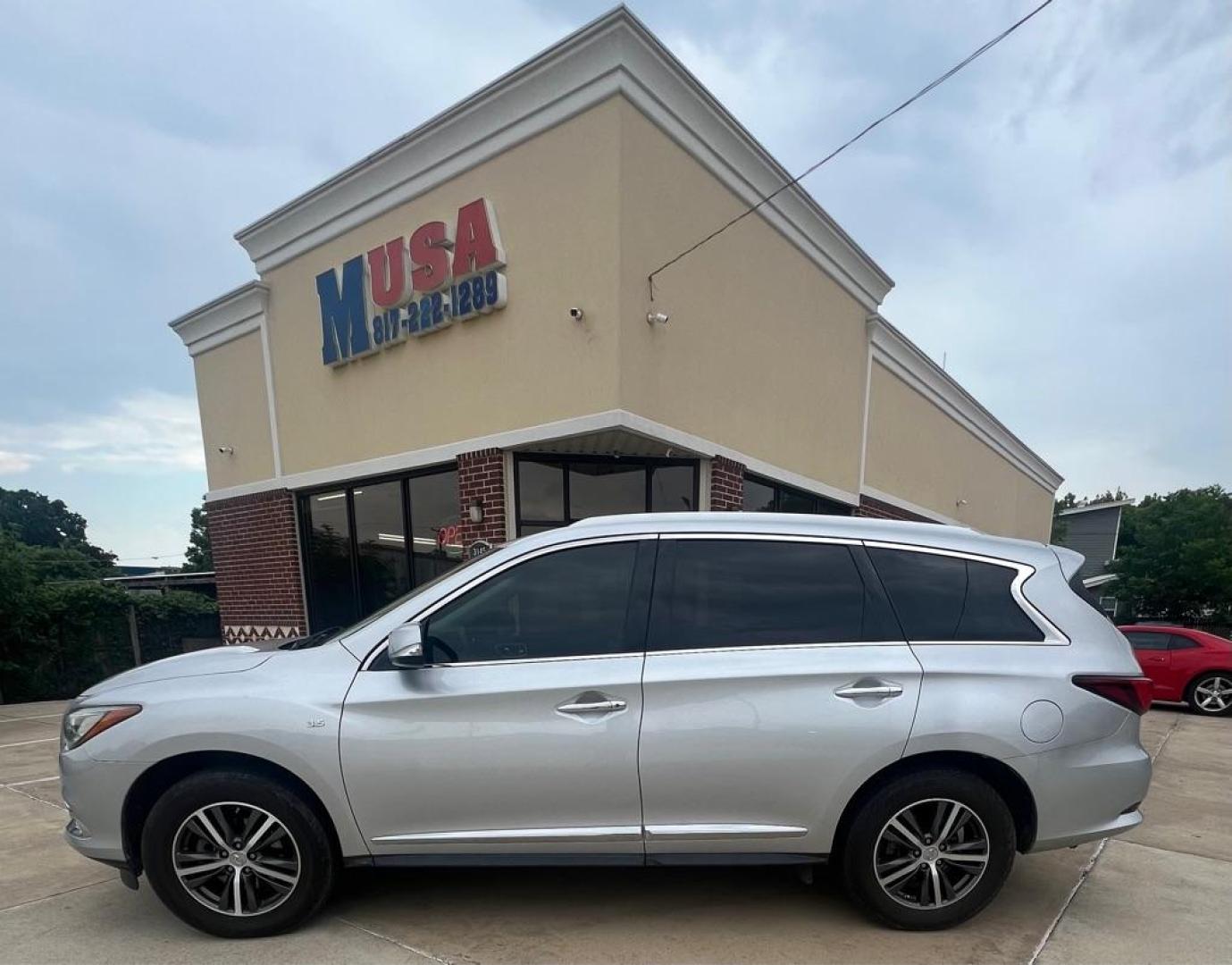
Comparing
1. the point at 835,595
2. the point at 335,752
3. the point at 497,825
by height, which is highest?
the point at 835,595

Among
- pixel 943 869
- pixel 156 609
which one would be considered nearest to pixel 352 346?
pixel 943 869

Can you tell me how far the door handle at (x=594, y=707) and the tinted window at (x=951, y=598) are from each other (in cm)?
123

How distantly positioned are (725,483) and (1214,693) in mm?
8601

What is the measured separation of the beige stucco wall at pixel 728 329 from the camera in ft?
17.5

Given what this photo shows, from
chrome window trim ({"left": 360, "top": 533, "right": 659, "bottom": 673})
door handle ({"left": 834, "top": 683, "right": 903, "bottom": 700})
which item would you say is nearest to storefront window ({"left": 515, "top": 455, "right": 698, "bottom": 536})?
chrome window trim ({"left": 360, "top": 533, "right": 659, "bottom": 673})

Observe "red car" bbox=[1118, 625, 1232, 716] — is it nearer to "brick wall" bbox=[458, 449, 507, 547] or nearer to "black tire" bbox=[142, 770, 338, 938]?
"brick wall" bbox=[458, 449, 507, 547]

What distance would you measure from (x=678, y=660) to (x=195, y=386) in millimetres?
9787

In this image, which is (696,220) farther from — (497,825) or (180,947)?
(180,947)

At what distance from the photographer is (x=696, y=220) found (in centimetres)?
602

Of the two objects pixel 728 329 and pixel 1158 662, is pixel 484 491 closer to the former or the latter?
pixel 728 329

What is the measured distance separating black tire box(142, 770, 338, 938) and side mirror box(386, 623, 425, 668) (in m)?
0.71

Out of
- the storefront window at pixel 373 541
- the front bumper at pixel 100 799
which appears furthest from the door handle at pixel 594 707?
the storefront window at pixel 373 541

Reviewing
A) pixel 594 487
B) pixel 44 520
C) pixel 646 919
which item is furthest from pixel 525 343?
pixel 44 520

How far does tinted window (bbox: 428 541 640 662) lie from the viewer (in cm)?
254
